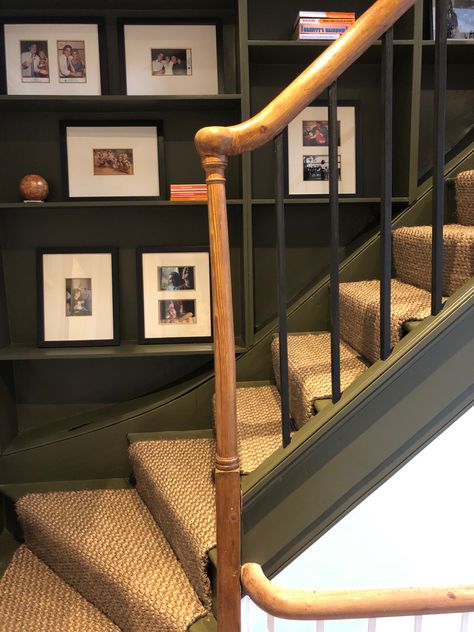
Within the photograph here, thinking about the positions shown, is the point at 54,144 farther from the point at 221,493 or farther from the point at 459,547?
the point at 459,547

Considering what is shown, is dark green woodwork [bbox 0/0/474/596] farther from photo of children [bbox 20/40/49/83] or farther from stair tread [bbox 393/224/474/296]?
stair tread [bbox 393/224/474/296]

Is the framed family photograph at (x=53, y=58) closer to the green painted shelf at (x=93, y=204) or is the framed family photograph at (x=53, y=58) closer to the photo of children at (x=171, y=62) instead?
the photo of children at (x=171, y=62)

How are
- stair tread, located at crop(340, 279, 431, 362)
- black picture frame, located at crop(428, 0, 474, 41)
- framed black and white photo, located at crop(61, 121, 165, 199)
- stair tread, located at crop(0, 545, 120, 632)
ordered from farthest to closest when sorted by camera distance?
framed black and white photo, located at crop(61, 121, 165, 199), black picture frame, located at crop(428, 0, 474, 41), stair tread, located at crop(0, 545, 120, 632), stair tread, located at crop(340, 279, 431, 362)

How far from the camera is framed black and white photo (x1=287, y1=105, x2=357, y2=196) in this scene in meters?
2.28

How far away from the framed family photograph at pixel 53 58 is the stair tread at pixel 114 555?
5.50 feet

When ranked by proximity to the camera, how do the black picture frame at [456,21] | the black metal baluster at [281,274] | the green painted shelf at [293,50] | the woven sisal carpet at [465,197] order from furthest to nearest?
the black picture frame at [456,21] < the green painted shelf at [293,50] < the woven sisal carpet at [465,197] < the black metal baluster at [281,274]

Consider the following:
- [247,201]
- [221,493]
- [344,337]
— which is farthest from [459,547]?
[247,201]

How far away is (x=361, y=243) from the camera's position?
232cm

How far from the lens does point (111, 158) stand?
88.9 inches

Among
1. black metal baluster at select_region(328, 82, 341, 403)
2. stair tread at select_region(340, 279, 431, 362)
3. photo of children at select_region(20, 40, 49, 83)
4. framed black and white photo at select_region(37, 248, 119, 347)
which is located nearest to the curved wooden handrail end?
black metal baluster at select_region(328, 82, 341, 403)

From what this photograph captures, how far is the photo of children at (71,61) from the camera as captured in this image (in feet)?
7.19

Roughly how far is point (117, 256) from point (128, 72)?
0.77m

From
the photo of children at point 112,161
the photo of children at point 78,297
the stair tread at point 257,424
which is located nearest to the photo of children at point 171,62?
the photo of children at point 112,161

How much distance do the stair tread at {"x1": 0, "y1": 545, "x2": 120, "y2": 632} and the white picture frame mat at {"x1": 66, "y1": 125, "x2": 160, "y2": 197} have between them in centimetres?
150
